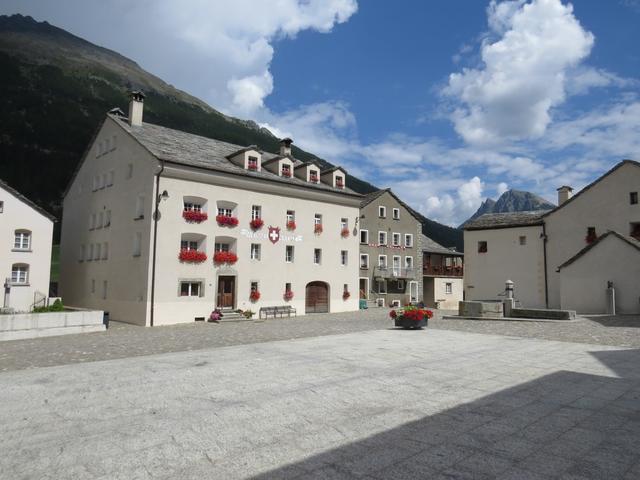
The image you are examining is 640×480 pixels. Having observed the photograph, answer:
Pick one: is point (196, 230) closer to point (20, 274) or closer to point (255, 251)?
point (255, 251)

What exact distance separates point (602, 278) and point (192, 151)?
1047 inches

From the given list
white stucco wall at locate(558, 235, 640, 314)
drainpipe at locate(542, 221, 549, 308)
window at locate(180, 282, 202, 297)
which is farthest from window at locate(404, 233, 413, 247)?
window at locate(180, 282, 202, 297)

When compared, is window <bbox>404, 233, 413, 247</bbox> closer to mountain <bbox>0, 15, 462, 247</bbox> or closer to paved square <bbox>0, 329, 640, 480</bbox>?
paved square <bbox>0, 329, 640, 480</bbox>

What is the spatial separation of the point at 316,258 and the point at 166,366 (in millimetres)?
22759

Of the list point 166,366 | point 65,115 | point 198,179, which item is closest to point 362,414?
point 166,366

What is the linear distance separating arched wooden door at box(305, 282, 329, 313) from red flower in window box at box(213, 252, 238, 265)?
6.64 m

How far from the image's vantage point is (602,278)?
28.5 meters

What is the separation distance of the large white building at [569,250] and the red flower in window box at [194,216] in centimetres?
2318

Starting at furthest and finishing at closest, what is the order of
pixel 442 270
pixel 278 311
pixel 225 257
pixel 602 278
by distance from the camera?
pixel 442 270 < pixel 278 311 < pixel 602 278 < pixel 225 257

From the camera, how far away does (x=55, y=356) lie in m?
13.4

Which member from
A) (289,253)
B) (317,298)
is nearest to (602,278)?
(317,298)

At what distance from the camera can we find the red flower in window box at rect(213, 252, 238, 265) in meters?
27.3

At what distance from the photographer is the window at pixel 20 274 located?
2681 centimetres

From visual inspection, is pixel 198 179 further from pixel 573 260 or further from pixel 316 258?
pixel 573 260
